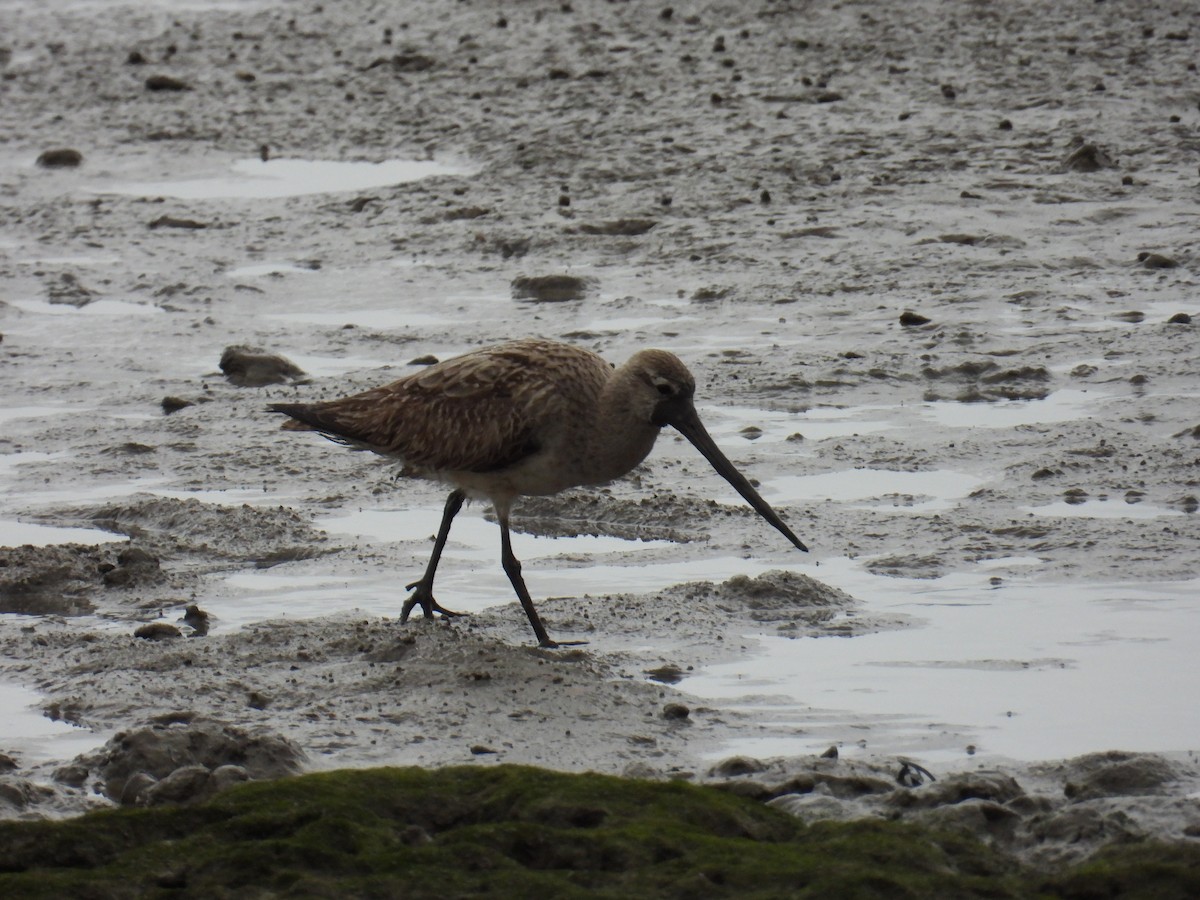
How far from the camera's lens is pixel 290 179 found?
46.5 ft

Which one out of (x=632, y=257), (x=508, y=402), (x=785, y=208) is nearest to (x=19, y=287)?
(x=632, y=257)

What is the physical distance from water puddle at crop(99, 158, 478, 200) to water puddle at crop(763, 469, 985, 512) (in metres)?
5.92

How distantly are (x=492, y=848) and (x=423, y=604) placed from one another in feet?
8.30

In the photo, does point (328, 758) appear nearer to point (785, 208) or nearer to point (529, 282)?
point (529, 282)

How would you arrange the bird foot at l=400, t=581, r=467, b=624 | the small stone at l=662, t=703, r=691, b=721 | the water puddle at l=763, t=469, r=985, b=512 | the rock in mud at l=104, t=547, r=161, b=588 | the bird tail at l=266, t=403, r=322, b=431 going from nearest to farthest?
the small stone at l=662, t=703, r=691, b=721 → the bird foot at l=400, t=581, r=467, b=624 → the rock in mud at l=104, t=547, r=161, b=588 → the bird tail at l=266, t=403, r=322, b=431 → the water puddle at l=763, t=469, r=985, b=512

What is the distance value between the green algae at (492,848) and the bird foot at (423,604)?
200cm

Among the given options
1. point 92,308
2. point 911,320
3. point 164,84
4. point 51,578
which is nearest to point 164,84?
point 164,84

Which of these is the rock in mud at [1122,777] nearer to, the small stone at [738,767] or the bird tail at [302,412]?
the small stone at [738,767]

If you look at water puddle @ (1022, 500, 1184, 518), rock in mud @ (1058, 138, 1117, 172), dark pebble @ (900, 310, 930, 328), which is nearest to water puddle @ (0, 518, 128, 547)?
water puddle @ (1022, 500, 1184, 518)

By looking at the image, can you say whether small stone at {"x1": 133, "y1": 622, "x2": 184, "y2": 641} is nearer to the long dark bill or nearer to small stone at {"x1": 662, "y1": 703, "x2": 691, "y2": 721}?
small stone at {"x1": 662, "y1": 703, "x2": 691, "y2": 721}

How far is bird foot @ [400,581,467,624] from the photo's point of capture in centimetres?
697

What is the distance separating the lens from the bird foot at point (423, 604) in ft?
22.9

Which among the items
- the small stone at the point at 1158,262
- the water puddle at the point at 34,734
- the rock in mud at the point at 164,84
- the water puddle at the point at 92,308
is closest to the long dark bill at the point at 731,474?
the water puddle at the point at 34,734

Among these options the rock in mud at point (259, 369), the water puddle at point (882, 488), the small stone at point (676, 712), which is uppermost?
the rock in mud at point (259, 369)
